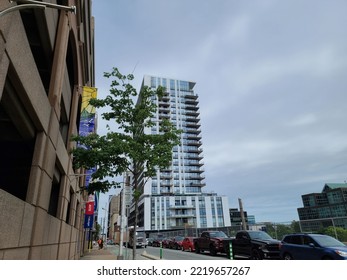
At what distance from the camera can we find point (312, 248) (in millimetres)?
11711

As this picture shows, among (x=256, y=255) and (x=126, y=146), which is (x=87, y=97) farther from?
(x=256, y=255)

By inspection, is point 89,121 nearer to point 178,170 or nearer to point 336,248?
point 336,248

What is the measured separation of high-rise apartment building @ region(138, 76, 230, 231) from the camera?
96.1m

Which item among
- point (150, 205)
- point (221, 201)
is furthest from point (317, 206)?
point (150, 205)

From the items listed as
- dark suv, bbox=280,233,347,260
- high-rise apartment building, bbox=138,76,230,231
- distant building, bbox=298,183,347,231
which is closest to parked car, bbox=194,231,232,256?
dark suv, bbox=280,233,347,260

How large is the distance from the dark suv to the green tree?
7447 mm

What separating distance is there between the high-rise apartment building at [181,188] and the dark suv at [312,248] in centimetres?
7700

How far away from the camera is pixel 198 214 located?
325 ft

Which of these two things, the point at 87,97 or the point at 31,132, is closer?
the point at 31,132

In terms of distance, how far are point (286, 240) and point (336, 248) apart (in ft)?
10.3

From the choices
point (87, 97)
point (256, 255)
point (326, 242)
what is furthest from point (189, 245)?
point (87, 97)

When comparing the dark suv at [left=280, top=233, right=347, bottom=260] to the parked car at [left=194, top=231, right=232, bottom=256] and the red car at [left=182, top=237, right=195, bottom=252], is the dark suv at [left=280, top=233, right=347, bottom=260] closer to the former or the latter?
the parked car at [left=194, top=231, right=232, bottom=256]

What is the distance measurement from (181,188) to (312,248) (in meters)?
93.6

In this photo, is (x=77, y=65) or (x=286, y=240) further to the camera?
(x=77, y=65)
